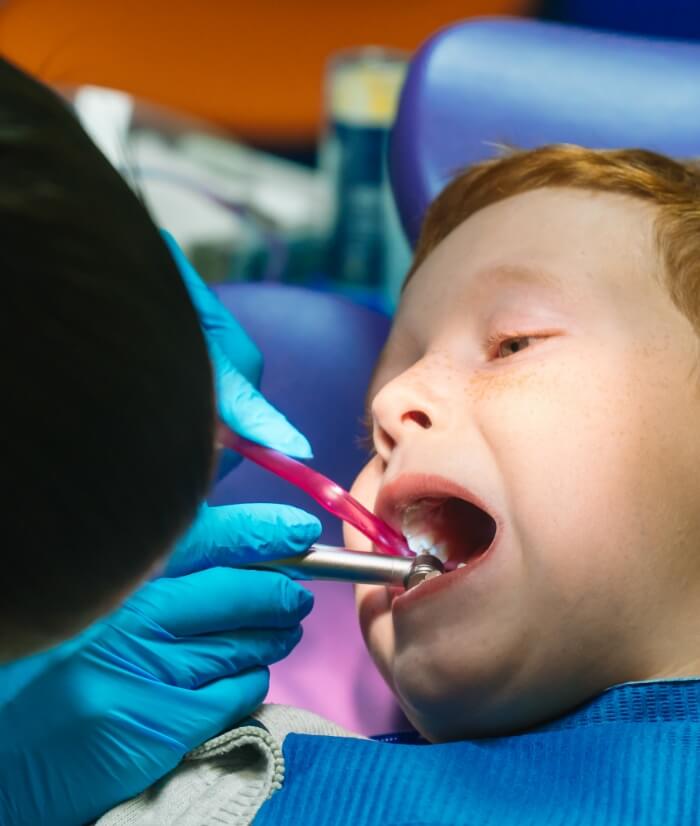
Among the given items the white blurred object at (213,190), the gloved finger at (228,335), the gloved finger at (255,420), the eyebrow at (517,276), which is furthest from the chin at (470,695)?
the white blurred object at (213,190)

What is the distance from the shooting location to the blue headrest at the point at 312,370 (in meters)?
1.26

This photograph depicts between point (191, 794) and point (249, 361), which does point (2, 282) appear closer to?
point (191, 794)

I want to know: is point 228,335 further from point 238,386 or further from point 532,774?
point 532,774

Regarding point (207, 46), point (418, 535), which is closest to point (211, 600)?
point (418, 535)

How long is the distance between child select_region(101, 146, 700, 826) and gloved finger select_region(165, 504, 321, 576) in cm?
8

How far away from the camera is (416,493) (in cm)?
86

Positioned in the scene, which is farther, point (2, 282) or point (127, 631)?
point (127, 631)

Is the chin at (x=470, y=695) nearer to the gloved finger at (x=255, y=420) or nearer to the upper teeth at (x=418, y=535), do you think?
the upper teeth at (x=418, y=535)

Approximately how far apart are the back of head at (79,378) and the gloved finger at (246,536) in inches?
14.1

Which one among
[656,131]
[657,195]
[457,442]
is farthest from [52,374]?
[656,131]

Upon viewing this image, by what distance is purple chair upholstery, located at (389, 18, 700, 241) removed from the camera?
54.8 inches

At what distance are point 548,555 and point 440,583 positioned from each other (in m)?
0.09

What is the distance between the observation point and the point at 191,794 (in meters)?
0.83

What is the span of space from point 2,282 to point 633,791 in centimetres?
58
